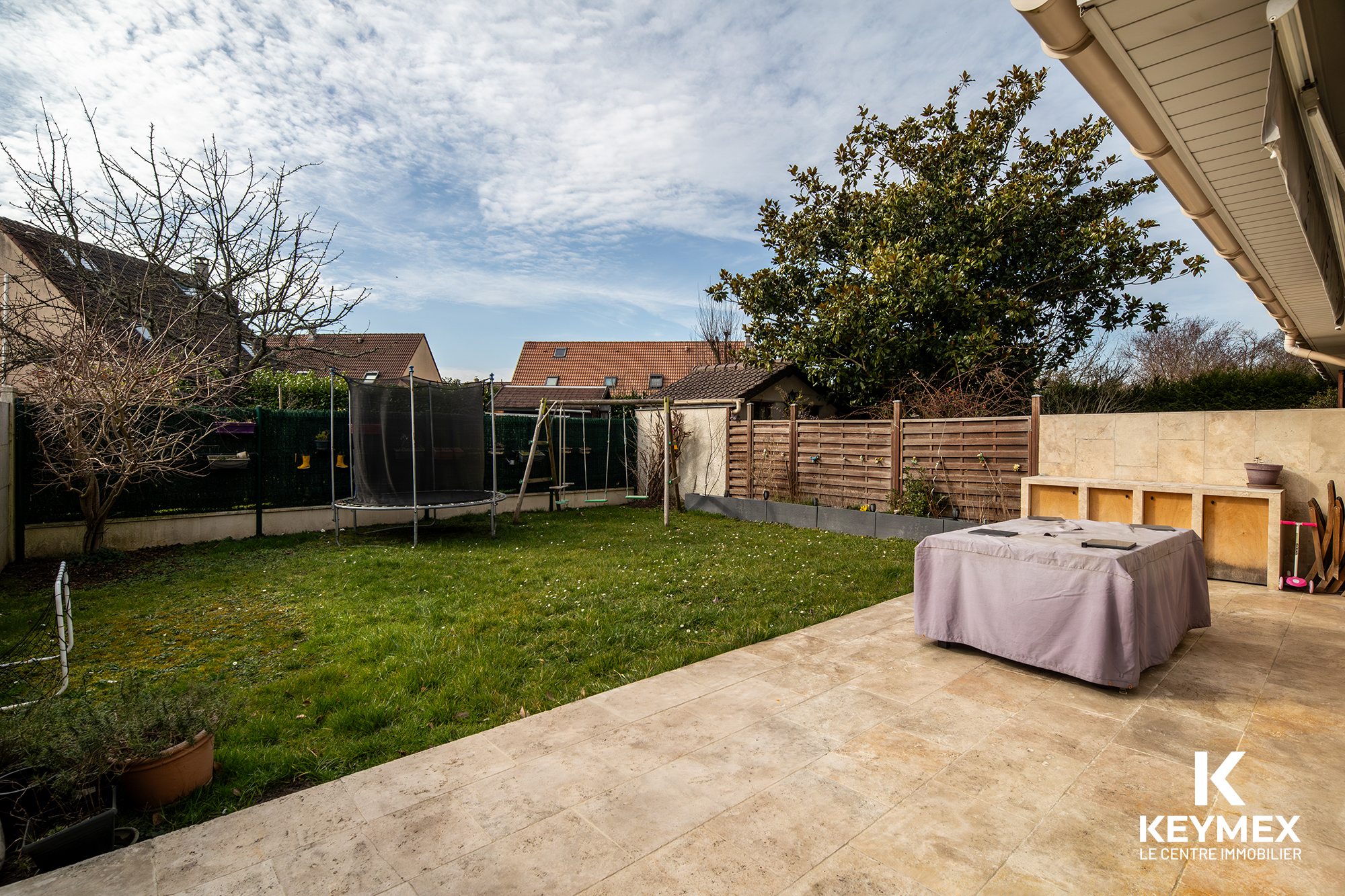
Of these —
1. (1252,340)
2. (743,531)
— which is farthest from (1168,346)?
(743,531)

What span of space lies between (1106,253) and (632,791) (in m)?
12.0

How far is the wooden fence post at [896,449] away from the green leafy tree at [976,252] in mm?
2270

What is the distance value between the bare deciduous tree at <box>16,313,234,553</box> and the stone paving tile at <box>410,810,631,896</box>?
5.63 m

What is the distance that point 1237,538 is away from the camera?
16.9 feet

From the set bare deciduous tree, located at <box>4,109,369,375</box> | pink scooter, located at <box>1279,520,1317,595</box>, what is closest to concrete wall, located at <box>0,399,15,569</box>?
bare deciduous tree, located at <box>4,109,369,375</box>

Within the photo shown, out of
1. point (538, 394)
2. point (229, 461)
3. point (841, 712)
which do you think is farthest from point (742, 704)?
point (538, 394)

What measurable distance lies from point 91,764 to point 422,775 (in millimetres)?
986

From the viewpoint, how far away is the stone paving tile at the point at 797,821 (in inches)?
69.7

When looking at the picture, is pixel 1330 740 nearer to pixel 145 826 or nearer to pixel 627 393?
pixel 145 826

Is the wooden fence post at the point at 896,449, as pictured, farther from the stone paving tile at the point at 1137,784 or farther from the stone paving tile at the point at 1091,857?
the stone paving tile at the point at 1091,857

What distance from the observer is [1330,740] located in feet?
8.00

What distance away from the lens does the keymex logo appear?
69.3 inches

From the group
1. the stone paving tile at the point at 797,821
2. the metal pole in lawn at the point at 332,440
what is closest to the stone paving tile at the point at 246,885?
the stone paving tile at the point at 797,821

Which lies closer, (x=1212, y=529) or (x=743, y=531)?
(x=1212, y=529)
